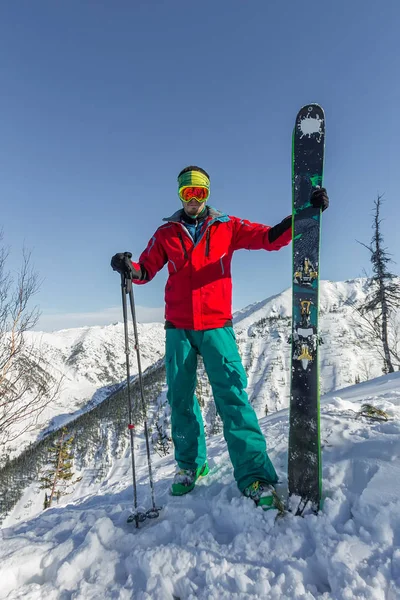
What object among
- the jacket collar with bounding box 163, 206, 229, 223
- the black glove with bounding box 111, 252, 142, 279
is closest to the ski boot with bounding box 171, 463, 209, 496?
the black glove with bounding box 111, 252, 142, 279

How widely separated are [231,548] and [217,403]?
1242mm

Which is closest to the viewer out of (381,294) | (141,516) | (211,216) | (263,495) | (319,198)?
(263,495)

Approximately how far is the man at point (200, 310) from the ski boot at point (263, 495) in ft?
0.82

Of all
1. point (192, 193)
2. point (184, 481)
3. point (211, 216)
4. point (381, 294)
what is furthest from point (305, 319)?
point (381, 294)

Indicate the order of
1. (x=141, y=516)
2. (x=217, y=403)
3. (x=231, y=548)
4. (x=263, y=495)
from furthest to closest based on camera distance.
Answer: (x=217, y=403), (x=141, y=516), (x=263, y=495), (x=231, y=548)

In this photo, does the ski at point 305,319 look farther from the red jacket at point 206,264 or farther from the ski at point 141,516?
the ski at point 141,516

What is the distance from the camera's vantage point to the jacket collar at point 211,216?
11.7 feet

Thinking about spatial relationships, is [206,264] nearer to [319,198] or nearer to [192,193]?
[192,193]

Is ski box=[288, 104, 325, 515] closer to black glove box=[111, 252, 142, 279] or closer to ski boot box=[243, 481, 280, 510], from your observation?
ski boot box=[243, 481, 280, 510]

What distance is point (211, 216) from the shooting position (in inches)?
140

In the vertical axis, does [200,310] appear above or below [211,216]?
Answer: below

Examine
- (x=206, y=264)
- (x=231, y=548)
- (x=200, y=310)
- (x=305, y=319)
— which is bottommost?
(x=231, y=548)

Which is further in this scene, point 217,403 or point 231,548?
point 217,403

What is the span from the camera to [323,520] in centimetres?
234
